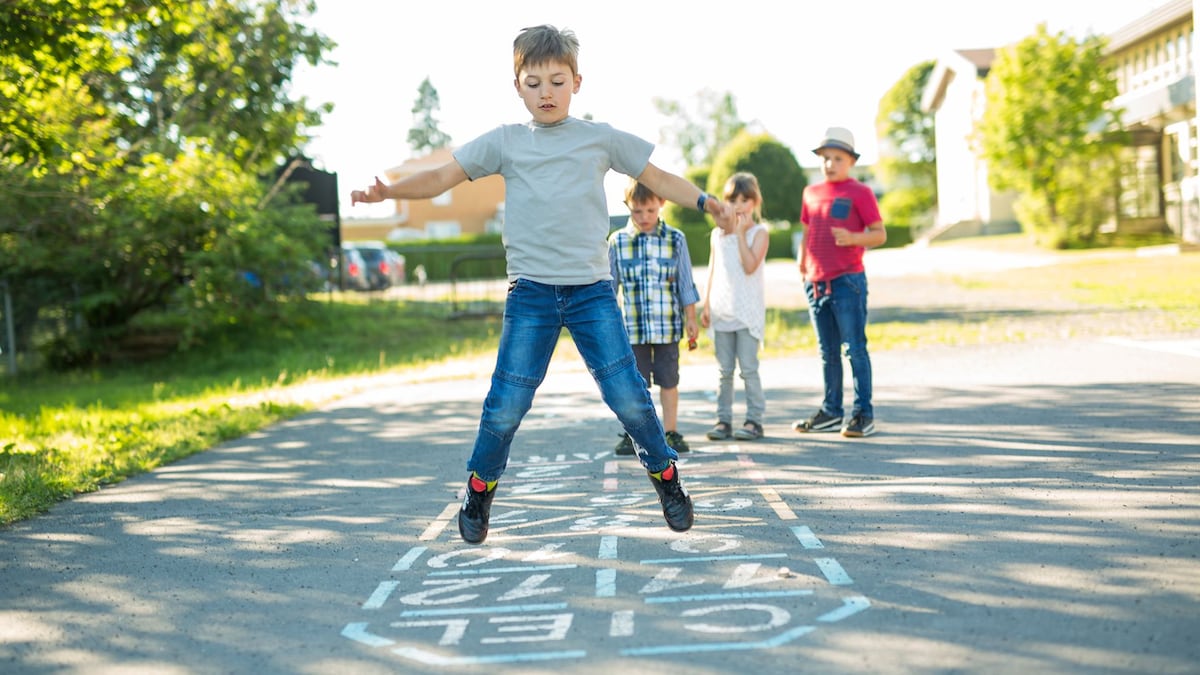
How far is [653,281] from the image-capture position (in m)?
8.08

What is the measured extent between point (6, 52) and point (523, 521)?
6756 mm

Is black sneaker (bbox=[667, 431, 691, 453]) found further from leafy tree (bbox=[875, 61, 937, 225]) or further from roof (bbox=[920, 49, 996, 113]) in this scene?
leafy tree (bbox=[875, 61, 937, 225])

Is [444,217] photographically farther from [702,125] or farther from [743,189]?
[743,189]

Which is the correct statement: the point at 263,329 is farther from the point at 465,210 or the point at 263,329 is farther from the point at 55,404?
the point at 465,210

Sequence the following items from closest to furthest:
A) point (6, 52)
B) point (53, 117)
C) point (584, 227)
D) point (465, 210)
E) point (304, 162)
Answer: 1. point (584, 227)
2. point (6, 52)
3. point (53, 117)
4. point (304, 162)
5. point (465, 210)

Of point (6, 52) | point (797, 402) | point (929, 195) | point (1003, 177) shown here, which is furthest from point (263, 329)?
point (929, 195)

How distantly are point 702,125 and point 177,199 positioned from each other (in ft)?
294

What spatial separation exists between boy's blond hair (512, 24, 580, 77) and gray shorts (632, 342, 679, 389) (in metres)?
3.08

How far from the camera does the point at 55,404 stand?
615 inches

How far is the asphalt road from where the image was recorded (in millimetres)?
3992

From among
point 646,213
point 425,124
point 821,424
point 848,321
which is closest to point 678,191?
point 646,213

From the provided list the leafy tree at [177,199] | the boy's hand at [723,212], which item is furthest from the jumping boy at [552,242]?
the leafy tree at [177,199]

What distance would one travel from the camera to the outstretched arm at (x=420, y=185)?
17.8 feet

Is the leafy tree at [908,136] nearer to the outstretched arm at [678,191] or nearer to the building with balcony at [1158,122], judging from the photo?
the building with balcony at [1158,122]
